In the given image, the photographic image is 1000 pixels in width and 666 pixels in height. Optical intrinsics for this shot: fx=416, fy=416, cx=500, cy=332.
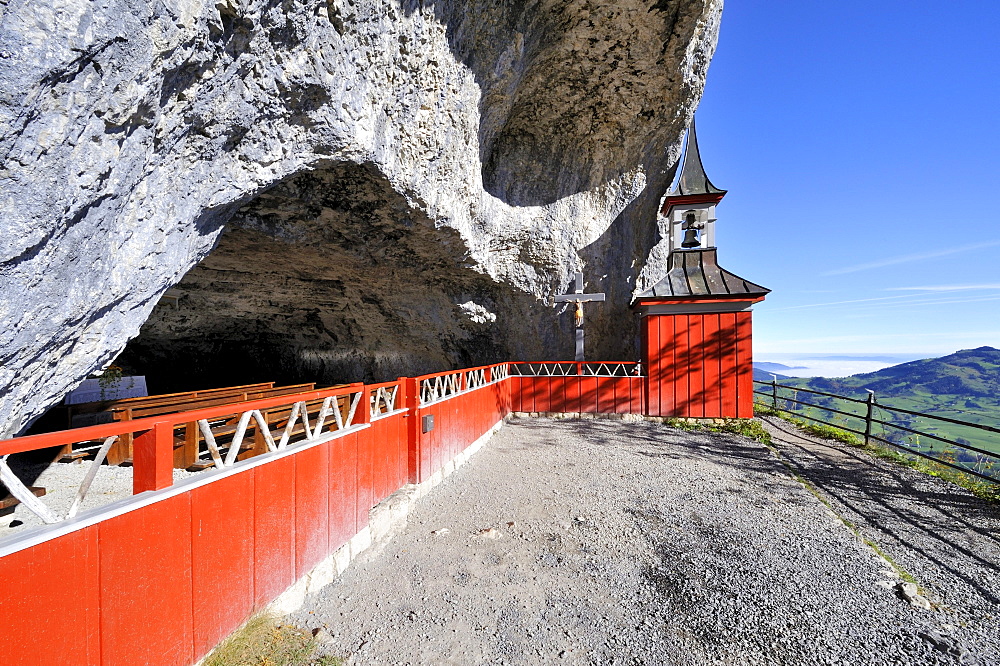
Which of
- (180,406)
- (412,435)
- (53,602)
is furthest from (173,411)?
(53,602)

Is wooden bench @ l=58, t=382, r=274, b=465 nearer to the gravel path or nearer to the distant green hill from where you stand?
the gravel path

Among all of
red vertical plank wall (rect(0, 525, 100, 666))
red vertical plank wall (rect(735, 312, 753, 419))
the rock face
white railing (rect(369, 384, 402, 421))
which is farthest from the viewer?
red vertical plank wall (rect(735, 312, 753, 419))

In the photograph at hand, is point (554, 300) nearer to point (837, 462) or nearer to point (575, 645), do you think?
point (837, 462)

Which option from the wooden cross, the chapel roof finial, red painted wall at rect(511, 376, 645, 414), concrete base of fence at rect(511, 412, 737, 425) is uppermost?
the chapel roof finial

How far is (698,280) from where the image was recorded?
1330cm

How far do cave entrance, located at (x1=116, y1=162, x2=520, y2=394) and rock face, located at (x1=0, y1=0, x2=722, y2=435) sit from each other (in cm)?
8

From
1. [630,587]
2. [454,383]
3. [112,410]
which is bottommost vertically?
[630,587]

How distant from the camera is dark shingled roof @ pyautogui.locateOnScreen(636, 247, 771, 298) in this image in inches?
497

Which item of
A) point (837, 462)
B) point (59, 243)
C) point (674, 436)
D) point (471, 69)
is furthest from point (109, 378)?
point (837, 462)

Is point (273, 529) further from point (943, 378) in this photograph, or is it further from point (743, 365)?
point (943, 378)

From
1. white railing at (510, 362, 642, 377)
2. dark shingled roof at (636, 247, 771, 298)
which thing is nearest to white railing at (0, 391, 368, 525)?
white railing at (510, 362, 642, 377)

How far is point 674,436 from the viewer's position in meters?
11.3

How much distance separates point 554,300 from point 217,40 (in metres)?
11.4

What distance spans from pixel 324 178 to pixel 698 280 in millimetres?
11214
